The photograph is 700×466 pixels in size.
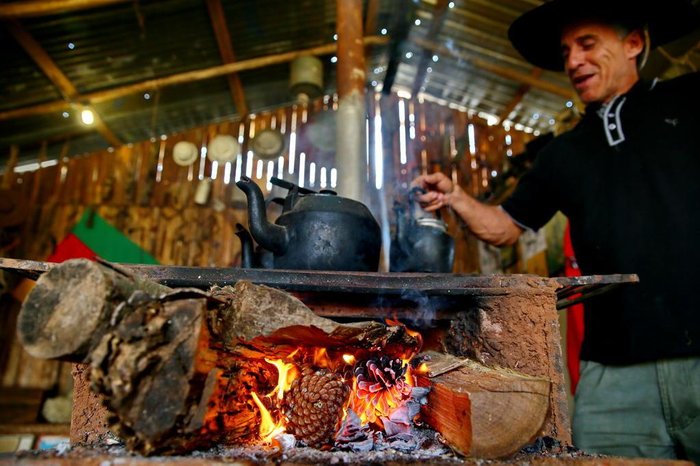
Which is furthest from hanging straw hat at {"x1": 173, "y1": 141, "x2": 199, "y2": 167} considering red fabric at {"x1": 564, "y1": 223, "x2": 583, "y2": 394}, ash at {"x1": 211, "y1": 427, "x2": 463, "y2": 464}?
ash at {"x1": 211, "y1": 427, "x2": 463, "y2": 464}

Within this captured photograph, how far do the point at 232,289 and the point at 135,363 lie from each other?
0.40m

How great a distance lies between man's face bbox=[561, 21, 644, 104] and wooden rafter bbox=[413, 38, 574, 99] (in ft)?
11.9

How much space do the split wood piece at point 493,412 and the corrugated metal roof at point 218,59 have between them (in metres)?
4.15

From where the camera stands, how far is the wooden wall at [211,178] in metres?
6.02

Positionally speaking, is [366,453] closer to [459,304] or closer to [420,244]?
[459,304]

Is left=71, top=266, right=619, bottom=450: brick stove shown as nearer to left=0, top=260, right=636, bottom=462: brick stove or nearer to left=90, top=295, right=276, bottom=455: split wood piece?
left=0, top=260, right=636, bottom=462: brick stove

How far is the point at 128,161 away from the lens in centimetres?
645

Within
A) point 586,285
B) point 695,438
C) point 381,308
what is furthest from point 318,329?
point 695,438

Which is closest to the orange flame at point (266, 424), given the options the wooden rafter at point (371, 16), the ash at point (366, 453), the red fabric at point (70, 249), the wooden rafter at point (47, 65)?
the ash at point (366, 453)

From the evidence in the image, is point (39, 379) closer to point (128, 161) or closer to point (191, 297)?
point (128, 161)

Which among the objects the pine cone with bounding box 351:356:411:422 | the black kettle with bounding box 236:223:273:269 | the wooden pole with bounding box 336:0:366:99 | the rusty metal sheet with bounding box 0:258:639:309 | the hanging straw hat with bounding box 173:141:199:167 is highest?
the hanging straw hat with bounding box 173:141:199:167

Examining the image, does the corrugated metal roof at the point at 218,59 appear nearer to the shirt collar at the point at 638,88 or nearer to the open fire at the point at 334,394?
the shirt collar at the point at 638,88

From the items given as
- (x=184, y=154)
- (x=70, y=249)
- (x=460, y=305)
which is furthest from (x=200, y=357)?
(x=184, y=154)

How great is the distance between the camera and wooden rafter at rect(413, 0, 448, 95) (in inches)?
208
